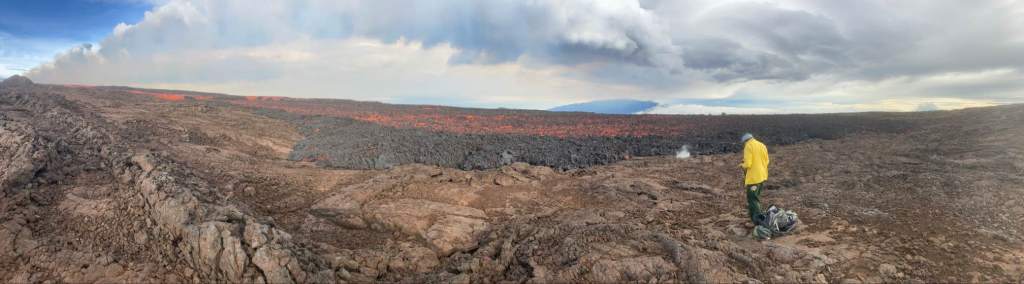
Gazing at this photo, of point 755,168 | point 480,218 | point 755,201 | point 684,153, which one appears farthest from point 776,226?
point 684,153

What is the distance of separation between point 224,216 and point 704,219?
7.13m

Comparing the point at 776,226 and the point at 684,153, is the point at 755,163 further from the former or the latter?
the point at 684,153

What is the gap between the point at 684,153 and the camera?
52.3ft

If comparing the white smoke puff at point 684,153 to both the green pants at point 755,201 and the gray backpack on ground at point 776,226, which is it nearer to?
the green pants at point 755,201

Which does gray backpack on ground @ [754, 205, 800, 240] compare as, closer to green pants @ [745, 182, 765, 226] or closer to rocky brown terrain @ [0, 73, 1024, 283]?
rocky brown terrain @ [0, 73, 1024, 283]

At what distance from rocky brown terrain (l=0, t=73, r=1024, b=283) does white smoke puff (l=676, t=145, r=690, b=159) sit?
194cm

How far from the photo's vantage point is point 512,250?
5613 millimetres

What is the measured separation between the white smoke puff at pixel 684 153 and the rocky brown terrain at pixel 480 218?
6.37 feet

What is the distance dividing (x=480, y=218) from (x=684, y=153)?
10.8m

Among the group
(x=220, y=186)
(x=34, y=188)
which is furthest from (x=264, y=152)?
(x=34, y=188)

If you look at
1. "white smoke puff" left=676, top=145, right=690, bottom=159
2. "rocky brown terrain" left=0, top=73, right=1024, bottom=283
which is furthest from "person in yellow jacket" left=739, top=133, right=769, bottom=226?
"white smoke puff" left=676, top=145, right=690, bottom=159

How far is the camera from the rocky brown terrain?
4.98 meters

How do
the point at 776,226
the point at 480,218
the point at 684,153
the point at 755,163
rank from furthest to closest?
1. the point at 684,153
2. the point at 480,218
3. the point at 755,163
4. the point at 776,226

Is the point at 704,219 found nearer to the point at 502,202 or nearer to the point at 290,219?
the point at 502,202
